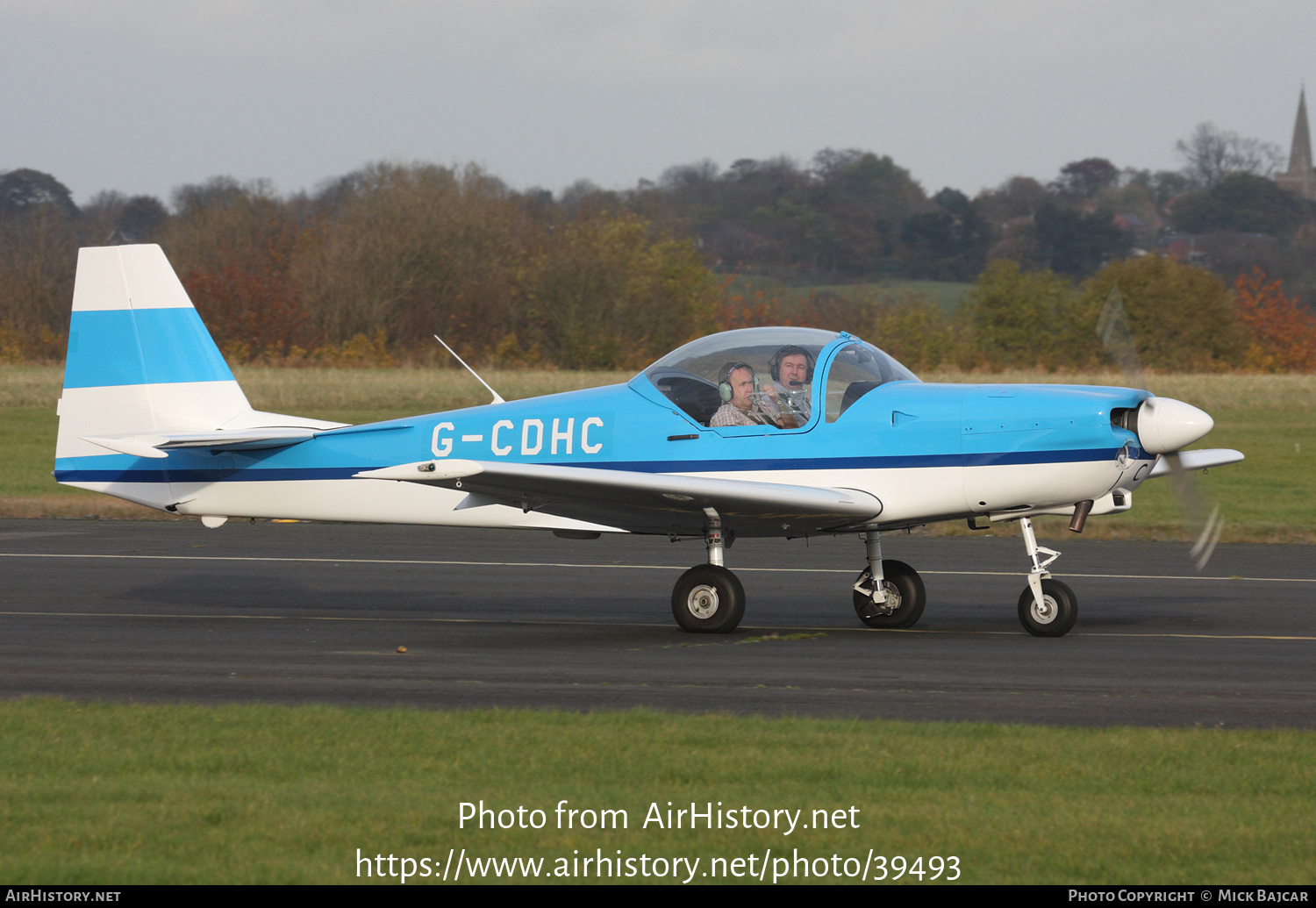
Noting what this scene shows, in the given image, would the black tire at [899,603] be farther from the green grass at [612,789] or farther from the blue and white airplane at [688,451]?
the green grass at [612,789]

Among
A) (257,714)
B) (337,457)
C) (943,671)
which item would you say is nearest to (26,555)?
(337,457)

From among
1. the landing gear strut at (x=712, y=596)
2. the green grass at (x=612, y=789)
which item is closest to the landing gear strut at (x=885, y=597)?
the landing gear strut at (x=712, y=596)

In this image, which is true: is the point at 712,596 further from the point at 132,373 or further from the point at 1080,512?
the point at 132,373

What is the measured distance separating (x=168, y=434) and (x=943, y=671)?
6311mm

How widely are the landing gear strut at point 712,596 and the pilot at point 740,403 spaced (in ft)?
2.32

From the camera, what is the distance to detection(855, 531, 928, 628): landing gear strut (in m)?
10.6

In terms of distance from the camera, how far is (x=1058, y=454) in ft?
31.6

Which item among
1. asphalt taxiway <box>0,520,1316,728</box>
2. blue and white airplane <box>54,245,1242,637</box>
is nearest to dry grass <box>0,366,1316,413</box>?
asphalt taxiway <box>0,520,1316,728</box>

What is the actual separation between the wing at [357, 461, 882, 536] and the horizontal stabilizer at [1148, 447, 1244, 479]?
7.01ft

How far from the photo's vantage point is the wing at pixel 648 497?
9.16m

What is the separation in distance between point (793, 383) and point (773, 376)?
0.49ft

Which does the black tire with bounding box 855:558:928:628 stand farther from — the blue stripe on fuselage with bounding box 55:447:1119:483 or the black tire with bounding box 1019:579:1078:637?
the blue stripe on fuselage with bounding box 55:447:1119:483

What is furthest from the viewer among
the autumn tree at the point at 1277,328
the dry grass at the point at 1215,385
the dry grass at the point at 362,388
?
the autumn tree at the point at 1277,328
